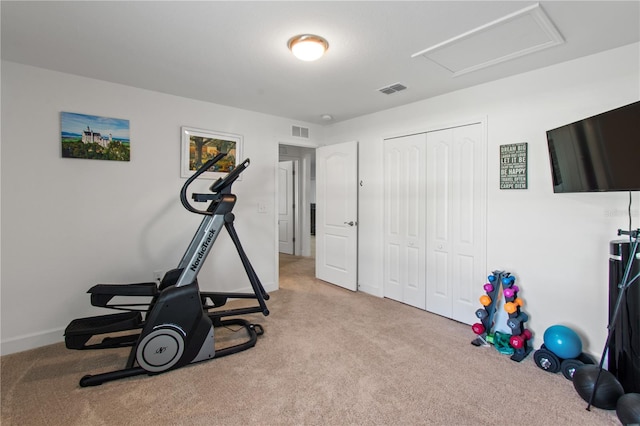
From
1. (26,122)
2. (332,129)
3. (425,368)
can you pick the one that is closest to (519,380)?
(425,368)

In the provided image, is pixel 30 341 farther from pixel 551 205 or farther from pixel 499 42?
pixel 551 205

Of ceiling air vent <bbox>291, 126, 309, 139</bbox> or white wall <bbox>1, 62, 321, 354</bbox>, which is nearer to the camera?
white wall <bbox>1, 62, 321, 354</bbox>

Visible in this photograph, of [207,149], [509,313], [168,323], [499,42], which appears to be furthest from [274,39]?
[509,313]

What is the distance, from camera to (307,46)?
6.75 feet

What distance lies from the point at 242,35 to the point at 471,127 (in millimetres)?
2283

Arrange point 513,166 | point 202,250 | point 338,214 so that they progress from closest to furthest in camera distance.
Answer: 1. point 202,250
2. point 513,166
3. point 338,214

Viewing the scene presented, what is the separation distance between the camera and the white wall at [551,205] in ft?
7.22

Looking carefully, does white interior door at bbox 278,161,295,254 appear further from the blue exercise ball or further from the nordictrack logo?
the blue exercise ball

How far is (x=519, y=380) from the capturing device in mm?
2102

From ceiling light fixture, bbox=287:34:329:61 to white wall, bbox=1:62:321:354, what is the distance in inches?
70.0

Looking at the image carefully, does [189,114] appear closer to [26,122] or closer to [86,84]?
[86,84]

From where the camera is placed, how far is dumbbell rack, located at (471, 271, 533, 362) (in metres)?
2.42

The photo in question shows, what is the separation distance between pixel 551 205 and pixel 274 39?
101 inches

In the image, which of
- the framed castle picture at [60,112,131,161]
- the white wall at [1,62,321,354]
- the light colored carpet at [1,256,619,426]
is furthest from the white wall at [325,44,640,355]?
the framed castle picture at [60,112,131,161]
